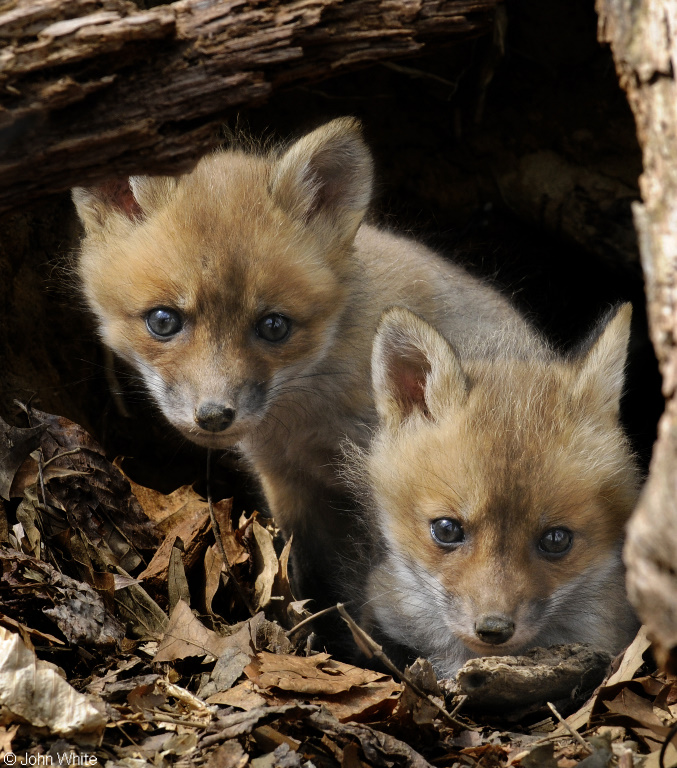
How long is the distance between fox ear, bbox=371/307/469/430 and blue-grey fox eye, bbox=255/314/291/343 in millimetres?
473

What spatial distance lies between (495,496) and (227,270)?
4.90ft

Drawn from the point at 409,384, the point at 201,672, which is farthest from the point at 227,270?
A: the point at 201,672

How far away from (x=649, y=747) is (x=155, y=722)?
1656mm

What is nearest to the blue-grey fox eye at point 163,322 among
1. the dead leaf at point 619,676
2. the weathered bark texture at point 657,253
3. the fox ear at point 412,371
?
the fox ear at point 412,371

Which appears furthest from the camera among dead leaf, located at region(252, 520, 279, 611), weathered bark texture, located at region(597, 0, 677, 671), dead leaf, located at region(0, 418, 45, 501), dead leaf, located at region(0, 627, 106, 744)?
dead leaf, located at region(252, 520, 279, 611)

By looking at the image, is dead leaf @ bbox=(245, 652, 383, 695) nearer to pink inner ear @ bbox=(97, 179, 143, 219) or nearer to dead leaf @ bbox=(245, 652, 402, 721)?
dead leaf @ bbox=(245, 652, 402, 721)

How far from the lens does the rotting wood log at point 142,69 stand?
101 inches

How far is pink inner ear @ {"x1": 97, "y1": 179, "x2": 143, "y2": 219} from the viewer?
4117mm

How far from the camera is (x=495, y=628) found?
3080 millimetres

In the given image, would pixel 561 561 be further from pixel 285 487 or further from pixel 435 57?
pixel 435 57

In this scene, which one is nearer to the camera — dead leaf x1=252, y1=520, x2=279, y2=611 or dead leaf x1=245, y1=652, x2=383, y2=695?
dead leaf x1=245, y1=652, x2=383, y2=695

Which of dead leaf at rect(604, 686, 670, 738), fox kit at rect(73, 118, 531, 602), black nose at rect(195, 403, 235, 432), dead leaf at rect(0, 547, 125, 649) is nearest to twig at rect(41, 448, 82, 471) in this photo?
fox kit at rect(73, 118, 531, 602)

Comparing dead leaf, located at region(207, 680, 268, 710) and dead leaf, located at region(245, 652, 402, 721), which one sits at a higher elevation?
dead leaf, located at region(207, 680, 268, 710)

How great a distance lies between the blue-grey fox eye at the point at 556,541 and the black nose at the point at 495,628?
14.0 inches
